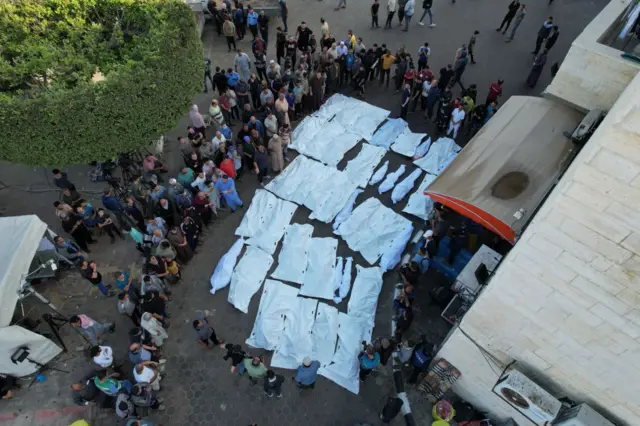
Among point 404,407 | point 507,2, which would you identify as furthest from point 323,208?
point 507,2

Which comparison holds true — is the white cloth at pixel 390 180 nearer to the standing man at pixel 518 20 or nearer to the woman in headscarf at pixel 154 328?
the woman in headscarf at pixel 154 328

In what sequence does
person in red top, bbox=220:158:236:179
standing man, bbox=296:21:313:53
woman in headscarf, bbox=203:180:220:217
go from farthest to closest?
1. standing man, bbox=296:21:313:53
2. person in red top, bbox=220:158:236:179
3. woman in headscarf, bbox=203:180:220:217

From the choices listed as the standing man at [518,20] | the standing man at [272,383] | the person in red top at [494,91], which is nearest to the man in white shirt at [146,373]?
the standing man at [272,383]

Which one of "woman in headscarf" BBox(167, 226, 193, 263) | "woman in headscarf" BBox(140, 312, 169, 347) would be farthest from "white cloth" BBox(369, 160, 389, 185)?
"woman in headscarf" BBox(140, 312, 169, 347)

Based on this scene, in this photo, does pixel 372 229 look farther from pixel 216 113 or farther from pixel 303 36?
pixel 303 36

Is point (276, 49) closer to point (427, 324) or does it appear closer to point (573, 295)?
point (427, 324)

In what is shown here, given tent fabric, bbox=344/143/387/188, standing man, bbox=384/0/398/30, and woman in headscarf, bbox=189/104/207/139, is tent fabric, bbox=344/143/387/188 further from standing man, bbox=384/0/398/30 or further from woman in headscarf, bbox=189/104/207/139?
standing man, bbox=384/0/398/30
